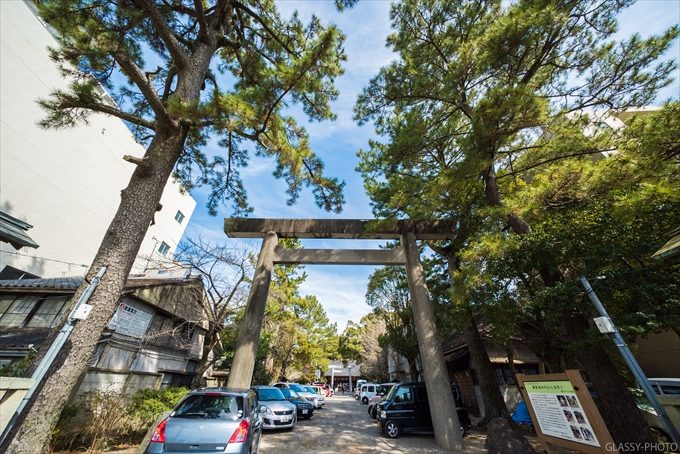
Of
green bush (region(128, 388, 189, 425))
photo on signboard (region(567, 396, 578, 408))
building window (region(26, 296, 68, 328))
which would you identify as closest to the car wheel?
photo on signboard (region(567, 396, 578, 408))

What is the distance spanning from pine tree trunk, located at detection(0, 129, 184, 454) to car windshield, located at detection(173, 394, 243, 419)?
153 cm

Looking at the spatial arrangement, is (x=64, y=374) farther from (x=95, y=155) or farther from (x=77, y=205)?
(x=95, y=155)

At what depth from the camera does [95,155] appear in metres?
17.7

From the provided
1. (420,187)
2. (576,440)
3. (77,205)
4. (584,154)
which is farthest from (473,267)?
(77,205)

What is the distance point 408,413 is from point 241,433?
19.8 ft

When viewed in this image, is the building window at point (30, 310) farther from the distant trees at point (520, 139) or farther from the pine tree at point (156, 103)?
the distant trees at point (520, 139)

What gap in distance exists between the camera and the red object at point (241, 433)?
3836 mm

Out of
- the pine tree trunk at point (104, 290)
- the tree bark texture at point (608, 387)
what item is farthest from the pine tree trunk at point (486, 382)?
the pine tree trunk at point (104, 290)

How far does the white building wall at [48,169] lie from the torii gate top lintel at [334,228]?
41.0 ft

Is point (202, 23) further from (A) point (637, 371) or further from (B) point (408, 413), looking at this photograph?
(B) point (408, 413)

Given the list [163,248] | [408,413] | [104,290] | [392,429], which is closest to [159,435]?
[104,290]

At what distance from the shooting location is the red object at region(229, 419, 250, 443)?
3.84 metres

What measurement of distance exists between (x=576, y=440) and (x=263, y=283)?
25.0 feet

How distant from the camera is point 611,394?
16.1 ft
